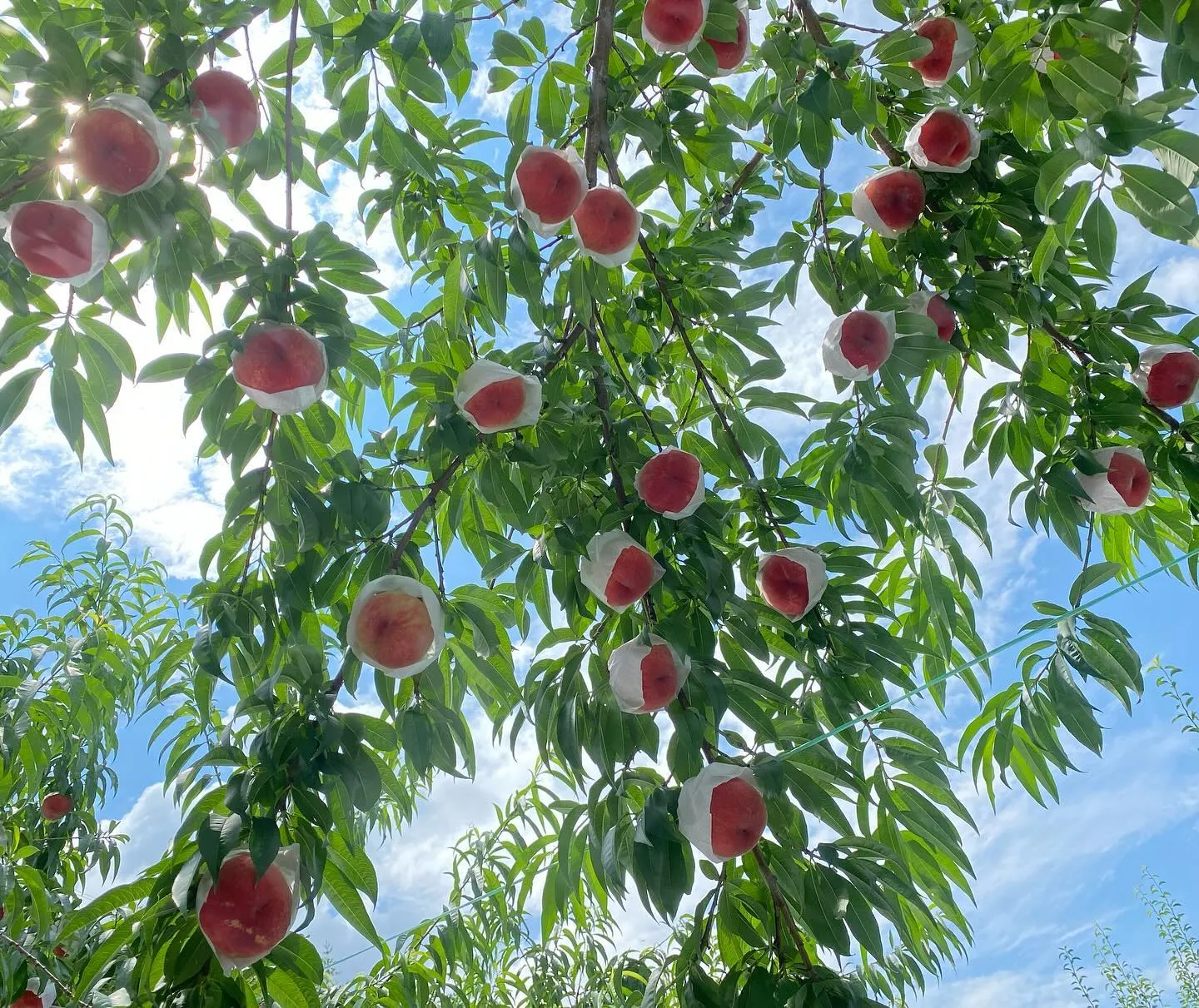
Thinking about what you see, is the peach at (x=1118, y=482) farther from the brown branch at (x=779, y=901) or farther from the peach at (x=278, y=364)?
the peach at (x=278, y=364)

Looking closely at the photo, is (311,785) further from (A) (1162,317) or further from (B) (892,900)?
(A) (1162,317)

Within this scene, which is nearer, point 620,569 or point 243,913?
point 243,913

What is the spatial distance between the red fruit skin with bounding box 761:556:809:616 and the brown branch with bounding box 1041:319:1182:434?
0.46 metres

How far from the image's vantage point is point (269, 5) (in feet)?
2.96

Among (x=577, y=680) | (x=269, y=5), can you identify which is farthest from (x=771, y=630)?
(x=269, y=5)

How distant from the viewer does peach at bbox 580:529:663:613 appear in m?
0.88

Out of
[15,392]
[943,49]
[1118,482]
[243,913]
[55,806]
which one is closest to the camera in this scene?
[243,913]

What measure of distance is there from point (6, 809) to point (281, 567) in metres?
2.37

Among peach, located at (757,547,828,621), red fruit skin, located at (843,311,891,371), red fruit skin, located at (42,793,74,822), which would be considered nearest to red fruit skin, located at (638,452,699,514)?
peach, located at (757,547,828,621)

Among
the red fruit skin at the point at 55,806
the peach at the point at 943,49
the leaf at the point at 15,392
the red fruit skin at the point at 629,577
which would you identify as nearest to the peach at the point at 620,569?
the red fruit skin at the point at 629,577

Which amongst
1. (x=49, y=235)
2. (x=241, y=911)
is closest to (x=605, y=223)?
(x=49, y=235)

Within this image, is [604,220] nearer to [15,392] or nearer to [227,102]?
[227,102]

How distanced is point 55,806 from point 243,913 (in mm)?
2575

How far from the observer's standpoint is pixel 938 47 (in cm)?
111
